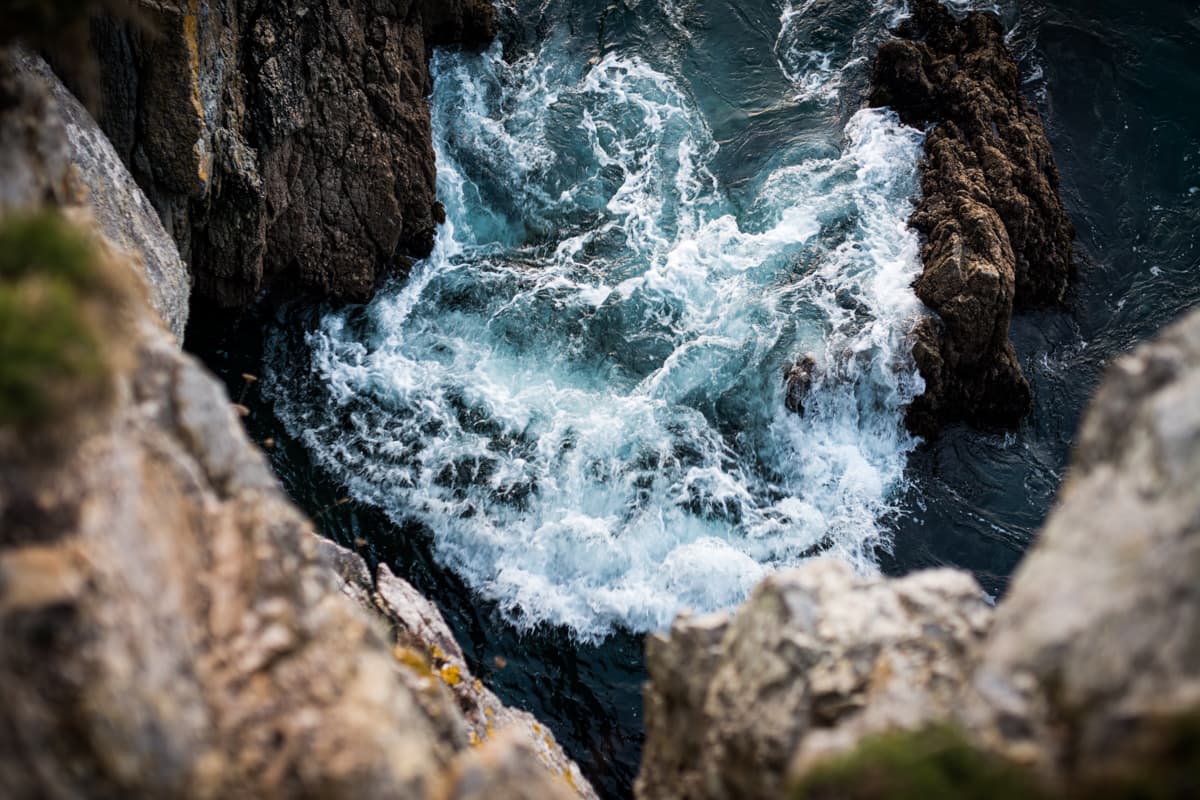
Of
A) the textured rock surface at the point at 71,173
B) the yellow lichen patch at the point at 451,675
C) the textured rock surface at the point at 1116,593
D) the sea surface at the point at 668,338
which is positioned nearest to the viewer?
the textured rock surface at the point at 1116,593

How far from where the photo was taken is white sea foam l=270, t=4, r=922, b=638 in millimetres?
13688

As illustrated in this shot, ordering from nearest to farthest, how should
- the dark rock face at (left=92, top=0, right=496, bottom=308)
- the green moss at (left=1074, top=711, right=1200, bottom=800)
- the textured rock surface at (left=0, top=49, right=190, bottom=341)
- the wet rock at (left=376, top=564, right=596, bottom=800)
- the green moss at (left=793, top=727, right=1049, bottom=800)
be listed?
1. the green moss at (left=1074, top=711, right=1200, bottom=800)
2. the green moss at (left=793, top=727, right=1049, bottom=800)
3. the textured rock surface at (left=0, top=49, right=190, bottom=341)
4. the wet rock at (left=376, top=564, right=596, bottom=800)
5. the dark rock face at (left=92, top=0, right=496, bottom=308)

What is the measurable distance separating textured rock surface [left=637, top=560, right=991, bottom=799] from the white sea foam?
6595mm

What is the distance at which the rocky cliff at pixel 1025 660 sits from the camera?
4.25 m

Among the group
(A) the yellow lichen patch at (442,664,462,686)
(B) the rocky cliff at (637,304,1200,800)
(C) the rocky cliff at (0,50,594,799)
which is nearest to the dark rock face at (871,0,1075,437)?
(A) the yellow lichen patch at (442,664,462,686)

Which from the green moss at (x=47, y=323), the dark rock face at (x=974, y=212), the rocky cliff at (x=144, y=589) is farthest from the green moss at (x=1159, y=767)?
the dark rock face at (x=974, y=212)

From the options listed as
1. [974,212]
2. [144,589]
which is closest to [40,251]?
[144,589]

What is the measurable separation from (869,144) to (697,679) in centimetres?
1608

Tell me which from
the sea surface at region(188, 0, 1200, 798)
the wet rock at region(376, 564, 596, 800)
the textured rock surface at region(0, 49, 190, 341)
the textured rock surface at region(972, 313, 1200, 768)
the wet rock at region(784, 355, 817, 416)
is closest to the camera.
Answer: the textured rock surface at region(972, 313, 1200, 768)

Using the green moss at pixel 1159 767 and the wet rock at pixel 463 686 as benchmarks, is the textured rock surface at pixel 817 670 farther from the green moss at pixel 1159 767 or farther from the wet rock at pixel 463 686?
the wet rock at pixel 463 686

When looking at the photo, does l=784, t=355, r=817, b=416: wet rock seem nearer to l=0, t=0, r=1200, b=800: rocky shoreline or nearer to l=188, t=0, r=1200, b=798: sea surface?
l=188, t=0, r=1200, b=798: sea surface

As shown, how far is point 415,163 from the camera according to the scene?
1694 cm

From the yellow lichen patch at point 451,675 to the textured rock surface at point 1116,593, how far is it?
633cm

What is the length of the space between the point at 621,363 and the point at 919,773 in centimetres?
1179
